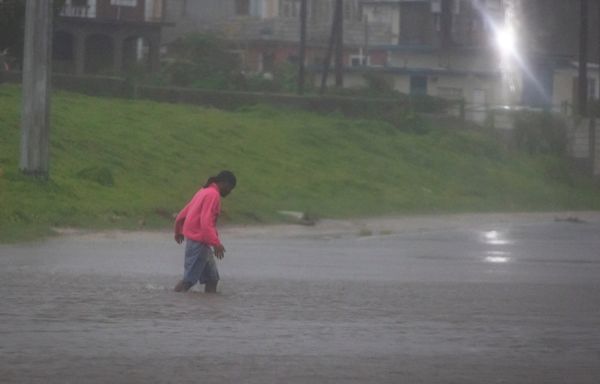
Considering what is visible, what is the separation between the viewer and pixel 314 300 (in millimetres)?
17297

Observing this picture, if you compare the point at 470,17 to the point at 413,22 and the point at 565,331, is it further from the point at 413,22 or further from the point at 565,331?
the point at 565,331

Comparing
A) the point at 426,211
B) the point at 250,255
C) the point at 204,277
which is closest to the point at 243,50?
the point at 426,211

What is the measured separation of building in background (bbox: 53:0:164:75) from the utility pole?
3161 centimetres

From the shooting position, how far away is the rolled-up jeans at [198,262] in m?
17.3

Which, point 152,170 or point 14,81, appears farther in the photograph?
point 14,81

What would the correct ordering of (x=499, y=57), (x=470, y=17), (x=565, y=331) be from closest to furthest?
(x=565, y=331) < (x=499, y=57) < (x=470, y=17)

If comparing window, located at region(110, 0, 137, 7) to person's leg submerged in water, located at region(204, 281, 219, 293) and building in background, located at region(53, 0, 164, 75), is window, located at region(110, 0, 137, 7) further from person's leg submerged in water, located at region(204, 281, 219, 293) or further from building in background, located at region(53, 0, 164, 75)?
→ person's leg submerged in water, located at region(204, 281, 219, 293)

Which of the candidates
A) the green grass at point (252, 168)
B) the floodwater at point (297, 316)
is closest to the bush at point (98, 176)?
the green grass at point (252, 168)

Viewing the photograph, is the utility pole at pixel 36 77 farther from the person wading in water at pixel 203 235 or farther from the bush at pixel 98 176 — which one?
the person wading in water at pixel 203 235

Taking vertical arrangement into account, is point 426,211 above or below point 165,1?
below

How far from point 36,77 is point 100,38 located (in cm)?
3664

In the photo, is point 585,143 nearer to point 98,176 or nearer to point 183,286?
point 98,176

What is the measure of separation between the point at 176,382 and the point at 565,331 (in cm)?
522

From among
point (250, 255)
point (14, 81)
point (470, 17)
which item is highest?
point (470, 17)
